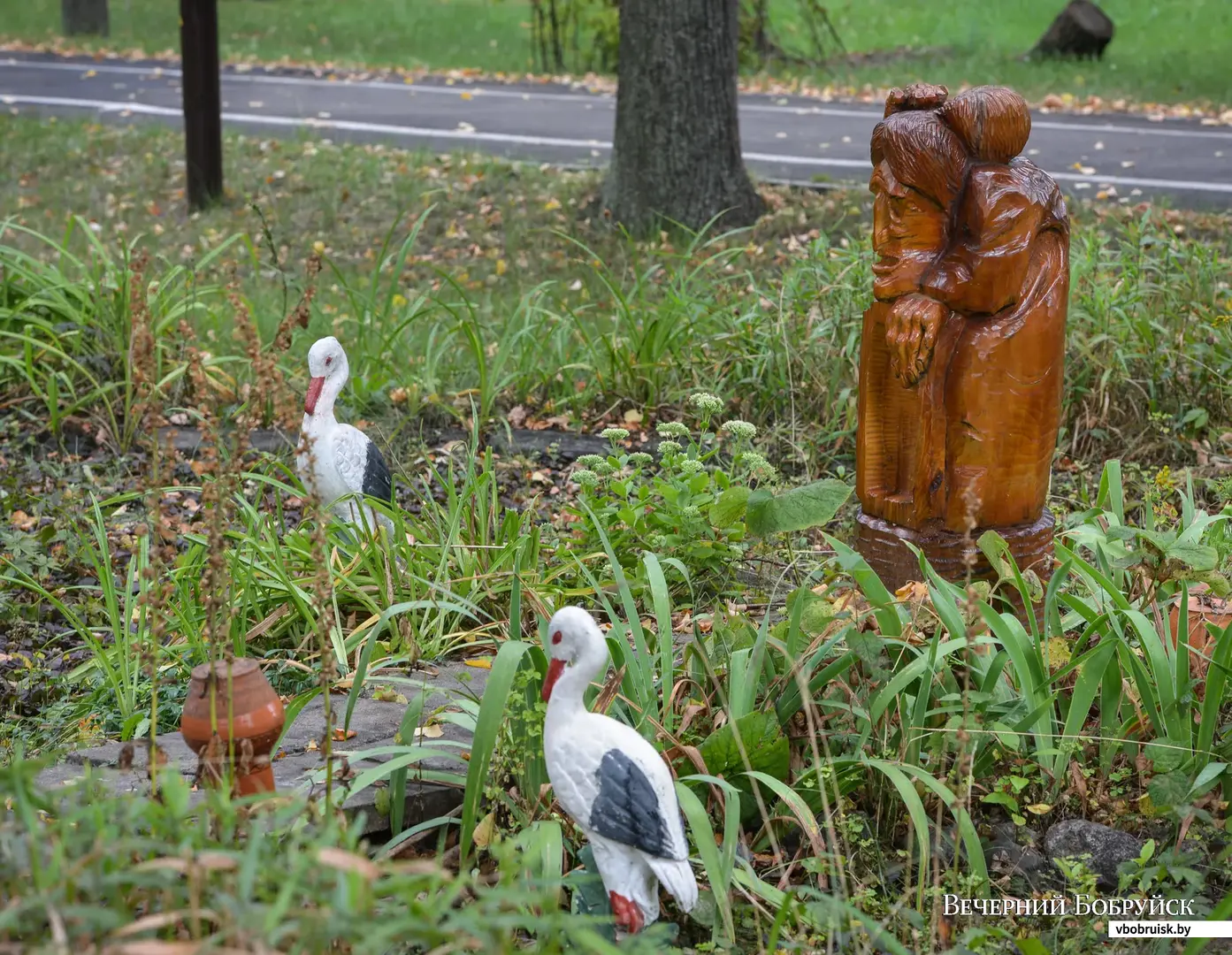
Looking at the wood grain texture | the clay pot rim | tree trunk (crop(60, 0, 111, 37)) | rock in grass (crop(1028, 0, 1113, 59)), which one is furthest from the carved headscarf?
tree trunk (crop(60, 0, 111, 37))

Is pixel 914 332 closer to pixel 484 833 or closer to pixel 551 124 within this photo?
pixel 484 833

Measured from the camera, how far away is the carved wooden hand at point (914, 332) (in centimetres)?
311

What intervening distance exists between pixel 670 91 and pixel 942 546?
5.05 meters

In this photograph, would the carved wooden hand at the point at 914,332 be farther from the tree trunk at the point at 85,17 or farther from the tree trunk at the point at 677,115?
the tree trunk at the point at 85,17

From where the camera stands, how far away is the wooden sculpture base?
3248 mm

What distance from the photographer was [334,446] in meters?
3.58

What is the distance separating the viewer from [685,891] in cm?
209

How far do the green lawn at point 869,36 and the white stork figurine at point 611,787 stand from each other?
11835mm

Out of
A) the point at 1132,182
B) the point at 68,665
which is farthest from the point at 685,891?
the point at 1132,182

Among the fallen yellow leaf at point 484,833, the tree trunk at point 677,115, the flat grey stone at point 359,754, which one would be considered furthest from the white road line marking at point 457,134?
the fallen yellow leaf at point 484,833

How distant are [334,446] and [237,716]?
1.55 m

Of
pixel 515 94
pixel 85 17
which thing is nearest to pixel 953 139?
pixel 515 94

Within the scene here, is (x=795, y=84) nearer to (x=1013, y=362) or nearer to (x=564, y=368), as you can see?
(x=564, y=368)

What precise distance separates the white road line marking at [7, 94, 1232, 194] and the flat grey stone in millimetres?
7496
